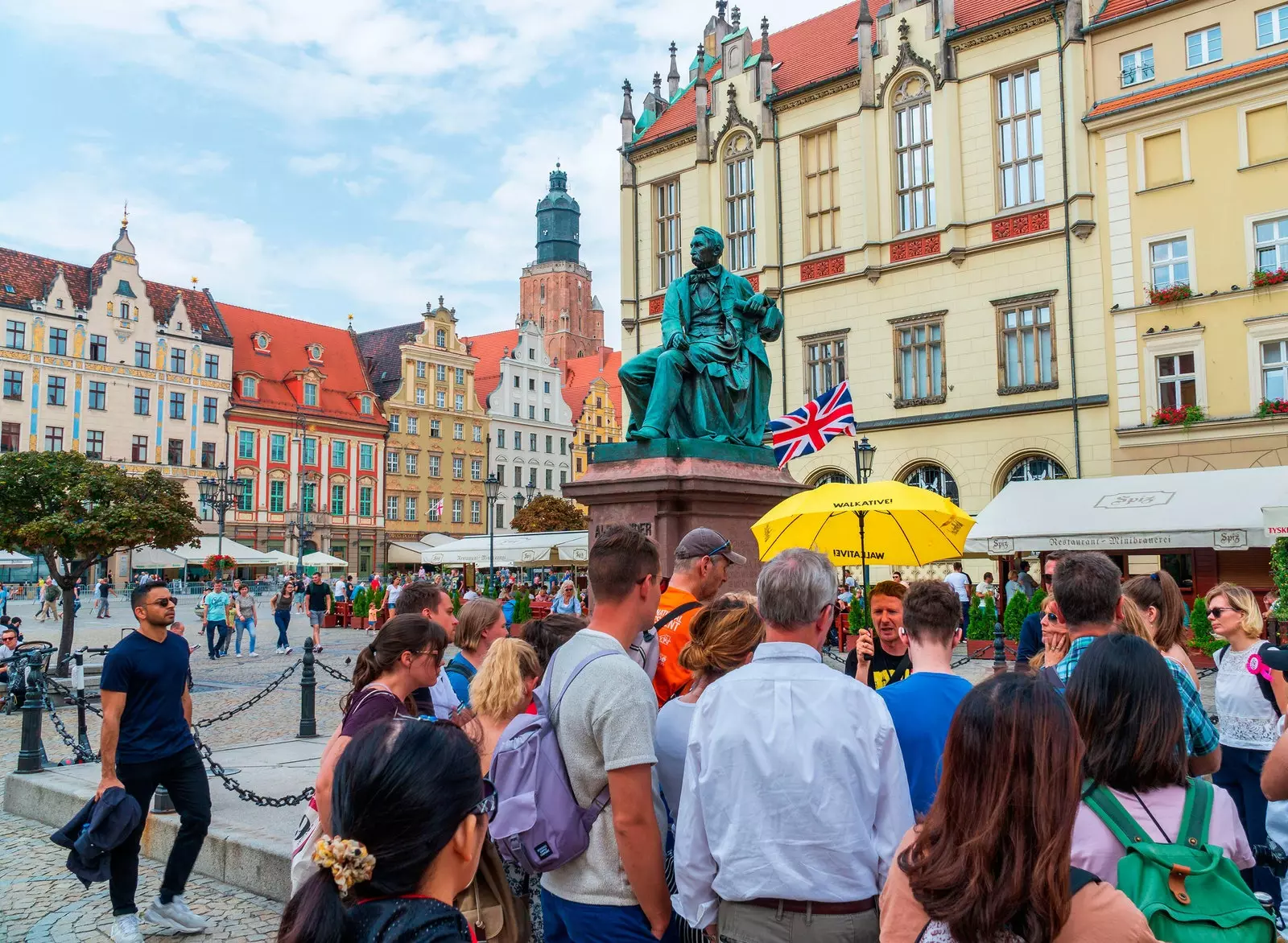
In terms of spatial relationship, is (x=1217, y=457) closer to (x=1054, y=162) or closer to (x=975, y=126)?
(x=1054, y=162)

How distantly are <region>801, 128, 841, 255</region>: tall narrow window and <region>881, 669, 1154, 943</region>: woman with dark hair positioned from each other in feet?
98.3

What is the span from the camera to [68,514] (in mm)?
16453

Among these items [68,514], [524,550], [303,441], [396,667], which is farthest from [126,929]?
[303,441]

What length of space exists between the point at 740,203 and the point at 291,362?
128 feet

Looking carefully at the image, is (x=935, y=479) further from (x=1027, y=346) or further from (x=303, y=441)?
(x=303, y=441)

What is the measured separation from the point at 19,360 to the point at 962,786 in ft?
195

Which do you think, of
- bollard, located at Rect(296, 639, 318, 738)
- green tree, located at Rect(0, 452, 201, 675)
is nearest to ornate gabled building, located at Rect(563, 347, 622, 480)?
green tree, located at Rect(0, 452, 201, 675)

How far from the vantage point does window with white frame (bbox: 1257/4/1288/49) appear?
2361 cm

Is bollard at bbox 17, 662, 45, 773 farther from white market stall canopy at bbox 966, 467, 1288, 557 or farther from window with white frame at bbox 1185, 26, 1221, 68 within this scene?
window with white frame at bbox 1185, 26, 1221, 68

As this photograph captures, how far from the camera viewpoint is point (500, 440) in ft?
231

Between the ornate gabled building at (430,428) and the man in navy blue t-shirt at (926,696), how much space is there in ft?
207

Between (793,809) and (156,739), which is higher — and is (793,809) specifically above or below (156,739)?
above

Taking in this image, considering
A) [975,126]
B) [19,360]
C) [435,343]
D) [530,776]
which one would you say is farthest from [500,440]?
[530,776]

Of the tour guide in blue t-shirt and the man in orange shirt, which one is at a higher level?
the man in orange shirt
